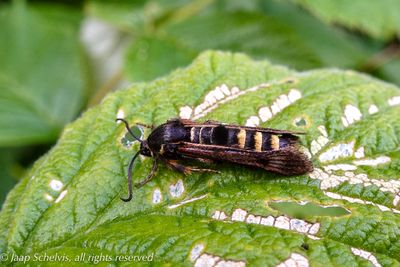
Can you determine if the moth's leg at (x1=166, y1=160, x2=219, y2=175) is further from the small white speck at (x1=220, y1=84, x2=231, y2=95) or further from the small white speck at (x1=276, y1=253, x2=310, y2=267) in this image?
the small white speck at (x1=276, y1=253, x2=310, y2=267)

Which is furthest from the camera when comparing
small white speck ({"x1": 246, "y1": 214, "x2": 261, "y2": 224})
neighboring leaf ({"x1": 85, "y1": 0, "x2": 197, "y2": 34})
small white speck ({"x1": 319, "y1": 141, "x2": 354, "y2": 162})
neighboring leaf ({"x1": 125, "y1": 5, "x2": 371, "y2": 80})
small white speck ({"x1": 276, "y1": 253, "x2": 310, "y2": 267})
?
neighboring leaf ({"x1": 85, "y1": 0, "x2": 197, "y2": 34})

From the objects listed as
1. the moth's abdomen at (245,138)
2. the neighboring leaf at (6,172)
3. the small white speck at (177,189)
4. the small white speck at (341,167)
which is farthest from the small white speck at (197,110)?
the neighboring leaf at (6,172)

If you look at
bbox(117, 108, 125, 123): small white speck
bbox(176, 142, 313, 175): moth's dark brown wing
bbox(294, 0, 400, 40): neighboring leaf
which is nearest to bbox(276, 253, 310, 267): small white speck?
bbox(176, 142, 313, 175): moth's dark brown wing

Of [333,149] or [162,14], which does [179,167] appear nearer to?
[333,149]

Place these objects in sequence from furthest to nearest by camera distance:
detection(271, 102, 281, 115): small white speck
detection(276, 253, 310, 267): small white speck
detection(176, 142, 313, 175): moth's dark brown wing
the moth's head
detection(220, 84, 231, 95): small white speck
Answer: detection(220, 84, 231, 95): small white speck → detection(271, 102, 281, 115): small white speck → the moth's head → detection(176, 142, 313, 175): moth's dark brown wing → detection(276, 253, 310, 267): small white speck

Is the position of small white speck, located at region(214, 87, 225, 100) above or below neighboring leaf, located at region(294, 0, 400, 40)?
below

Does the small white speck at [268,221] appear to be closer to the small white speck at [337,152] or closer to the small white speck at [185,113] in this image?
the small white speck at [337,152]

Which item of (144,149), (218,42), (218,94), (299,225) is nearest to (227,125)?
(218,94)
